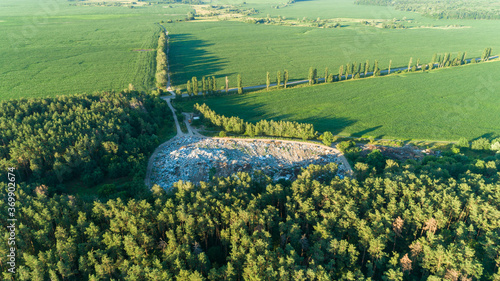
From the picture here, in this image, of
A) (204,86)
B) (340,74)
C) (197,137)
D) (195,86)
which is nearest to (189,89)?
(195,86)

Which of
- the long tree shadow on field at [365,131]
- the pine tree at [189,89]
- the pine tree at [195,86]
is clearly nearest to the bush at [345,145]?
the long tree shadow on field at [365,131]

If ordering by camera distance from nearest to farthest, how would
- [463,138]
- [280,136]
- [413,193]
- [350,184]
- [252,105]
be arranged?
[413,193] < [350,184] < [463,138] < [280,136] < [252,105]

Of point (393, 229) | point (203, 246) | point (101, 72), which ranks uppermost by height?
point (101, 72)

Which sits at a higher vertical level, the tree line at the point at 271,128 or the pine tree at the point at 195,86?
the pine tree at the point at 195,86

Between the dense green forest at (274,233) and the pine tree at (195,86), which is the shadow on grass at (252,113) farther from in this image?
the dense green forest at (274,233)

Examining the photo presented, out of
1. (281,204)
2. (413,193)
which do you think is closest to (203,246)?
(281,204)

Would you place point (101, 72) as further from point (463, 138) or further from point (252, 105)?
point (463, 138)
